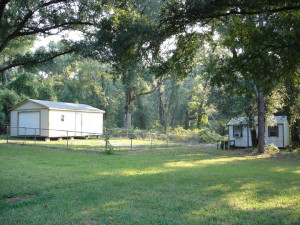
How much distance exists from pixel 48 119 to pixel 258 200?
1866 cm

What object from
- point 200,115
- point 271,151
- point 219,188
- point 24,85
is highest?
→ point 24,85

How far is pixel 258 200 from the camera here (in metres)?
5.13

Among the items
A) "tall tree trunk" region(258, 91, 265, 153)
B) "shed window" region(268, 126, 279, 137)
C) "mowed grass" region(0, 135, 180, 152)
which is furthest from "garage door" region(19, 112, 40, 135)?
"shed window" region(268, 126, 279, 137)

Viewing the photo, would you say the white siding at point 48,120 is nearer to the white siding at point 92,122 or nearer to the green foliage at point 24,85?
the white siding at point 92,122

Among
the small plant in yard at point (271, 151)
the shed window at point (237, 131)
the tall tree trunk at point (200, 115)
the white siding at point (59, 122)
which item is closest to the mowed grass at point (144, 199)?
the small plant in yard at point (271, 151)

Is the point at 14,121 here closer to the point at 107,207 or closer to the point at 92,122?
the point at 92,122

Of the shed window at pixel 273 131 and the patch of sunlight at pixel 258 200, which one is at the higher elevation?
the shed window at pixel 273 131

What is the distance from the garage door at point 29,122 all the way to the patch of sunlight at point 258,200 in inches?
747

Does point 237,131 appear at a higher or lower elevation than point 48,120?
lower

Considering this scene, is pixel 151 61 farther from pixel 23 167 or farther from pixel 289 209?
pixel 23 167

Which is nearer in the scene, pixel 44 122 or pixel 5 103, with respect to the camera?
pixel 44 122

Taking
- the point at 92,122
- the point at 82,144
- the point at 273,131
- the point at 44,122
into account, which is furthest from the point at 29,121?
→ the point at 273,131

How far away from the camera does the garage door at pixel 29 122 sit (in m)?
21.3

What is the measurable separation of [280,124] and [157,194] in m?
19.9
